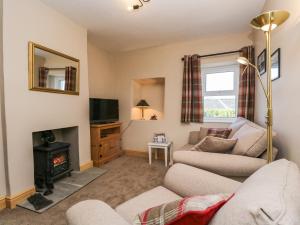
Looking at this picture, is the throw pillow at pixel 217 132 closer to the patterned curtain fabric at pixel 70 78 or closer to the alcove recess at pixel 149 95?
the alcove recess at pixel 149 95

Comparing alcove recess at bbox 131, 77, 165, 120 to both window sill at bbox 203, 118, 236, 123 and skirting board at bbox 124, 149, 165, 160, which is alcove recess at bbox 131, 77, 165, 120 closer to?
skirting board at bbox 124, 149, 165, 160

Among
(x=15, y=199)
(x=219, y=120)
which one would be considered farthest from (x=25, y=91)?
(x=219, y=120)

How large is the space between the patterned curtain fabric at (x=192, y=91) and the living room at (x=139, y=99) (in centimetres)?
2

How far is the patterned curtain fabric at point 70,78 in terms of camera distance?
2.62 m

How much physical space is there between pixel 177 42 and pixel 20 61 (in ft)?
8.82

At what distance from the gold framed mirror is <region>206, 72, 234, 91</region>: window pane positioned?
250 cm

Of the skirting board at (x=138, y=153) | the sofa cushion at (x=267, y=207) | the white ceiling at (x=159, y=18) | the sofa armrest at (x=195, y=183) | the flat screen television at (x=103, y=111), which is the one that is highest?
the white ceiling at (x=159, y=18)

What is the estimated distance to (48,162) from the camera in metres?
2.26

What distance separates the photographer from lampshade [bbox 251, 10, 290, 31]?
4.08 feet

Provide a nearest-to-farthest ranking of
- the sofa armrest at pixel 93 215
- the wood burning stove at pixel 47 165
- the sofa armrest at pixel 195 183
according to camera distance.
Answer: the sofa armrest at pixel 93 215 < the sofa armrest at pixel 195 183 < the wood burning stove at pixel 47 165

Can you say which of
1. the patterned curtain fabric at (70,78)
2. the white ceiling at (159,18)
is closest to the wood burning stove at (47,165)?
the patterned curtain fabric at (70,78)

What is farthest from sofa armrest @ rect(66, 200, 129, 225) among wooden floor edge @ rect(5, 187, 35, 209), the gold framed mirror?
the gold framed mirror

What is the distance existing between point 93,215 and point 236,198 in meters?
0.65

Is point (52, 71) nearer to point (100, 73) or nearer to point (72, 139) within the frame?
point (72, 139)
